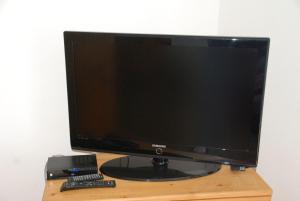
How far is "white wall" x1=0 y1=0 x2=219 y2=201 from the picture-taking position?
5.63 feet

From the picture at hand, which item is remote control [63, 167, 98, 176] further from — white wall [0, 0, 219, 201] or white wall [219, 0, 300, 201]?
white wall [219, 0, 300, 201]

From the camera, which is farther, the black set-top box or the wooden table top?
the black set-top box

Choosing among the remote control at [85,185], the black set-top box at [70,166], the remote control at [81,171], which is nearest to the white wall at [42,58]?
the black set-top box at [70,166]

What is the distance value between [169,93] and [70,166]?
1.76 ft

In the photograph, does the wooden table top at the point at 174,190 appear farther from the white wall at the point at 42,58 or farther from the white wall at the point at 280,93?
the white wall at the point at 42,58

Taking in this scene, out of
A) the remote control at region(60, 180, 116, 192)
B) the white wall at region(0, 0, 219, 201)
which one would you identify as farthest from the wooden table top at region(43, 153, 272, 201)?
the white wall at region(0, 0, 219, 201)

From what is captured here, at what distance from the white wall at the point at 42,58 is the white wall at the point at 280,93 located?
334 mm

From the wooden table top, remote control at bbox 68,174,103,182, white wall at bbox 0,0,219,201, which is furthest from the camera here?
white wall at bbox 0,0,219,201

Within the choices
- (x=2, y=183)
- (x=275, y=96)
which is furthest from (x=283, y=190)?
(x=2, y=183)

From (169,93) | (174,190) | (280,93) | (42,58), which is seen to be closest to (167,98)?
(169,93)

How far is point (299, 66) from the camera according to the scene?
141 centimetres

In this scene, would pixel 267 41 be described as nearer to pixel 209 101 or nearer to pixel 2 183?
pixel 209 101

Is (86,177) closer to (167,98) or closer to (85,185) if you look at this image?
(85,185)

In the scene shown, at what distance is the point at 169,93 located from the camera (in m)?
1.50
